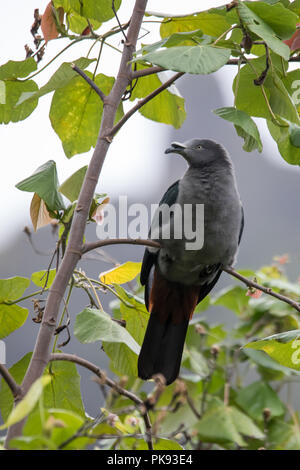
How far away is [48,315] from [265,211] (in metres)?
5.30

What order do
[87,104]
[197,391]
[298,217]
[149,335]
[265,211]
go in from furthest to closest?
1. [265,211]
2. [298,217]
3. [197,391]
4. [149,335]
5. [87,104]

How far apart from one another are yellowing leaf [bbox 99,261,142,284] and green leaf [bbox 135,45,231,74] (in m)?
0.54

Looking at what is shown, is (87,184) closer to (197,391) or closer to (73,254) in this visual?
(73,254)

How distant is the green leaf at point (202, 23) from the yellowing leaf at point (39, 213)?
529 millimetres

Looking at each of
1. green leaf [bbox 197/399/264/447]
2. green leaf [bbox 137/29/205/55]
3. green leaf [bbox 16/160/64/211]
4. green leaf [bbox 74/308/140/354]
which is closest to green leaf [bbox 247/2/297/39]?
green leaf [bbox 137/29/205/55]

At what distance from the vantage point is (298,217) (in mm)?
5680

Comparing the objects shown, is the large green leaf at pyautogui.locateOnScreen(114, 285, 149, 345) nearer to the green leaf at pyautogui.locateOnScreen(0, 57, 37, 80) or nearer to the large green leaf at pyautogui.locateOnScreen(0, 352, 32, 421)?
the large green leaf at pyautogui.locateOnScreen(0, 352, 32, 421)

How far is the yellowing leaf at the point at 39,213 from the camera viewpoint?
A: 130 centimetres

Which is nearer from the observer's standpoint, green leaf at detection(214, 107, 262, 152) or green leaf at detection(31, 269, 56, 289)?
green leaf at detection(214, 107, 262, 152)

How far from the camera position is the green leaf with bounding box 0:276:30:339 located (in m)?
1.29

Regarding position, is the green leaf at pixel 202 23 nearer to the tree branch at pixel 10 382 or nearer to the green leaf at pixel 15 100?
the green leaf at pixel 15 100

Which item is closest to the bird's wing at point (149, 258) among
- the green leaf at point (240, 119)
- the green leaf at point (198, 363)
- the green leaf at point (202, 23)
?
the green leaf at point (198, 363)

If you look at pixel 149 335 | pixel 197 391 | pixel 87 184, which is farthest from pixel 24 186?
pixel 197 391
